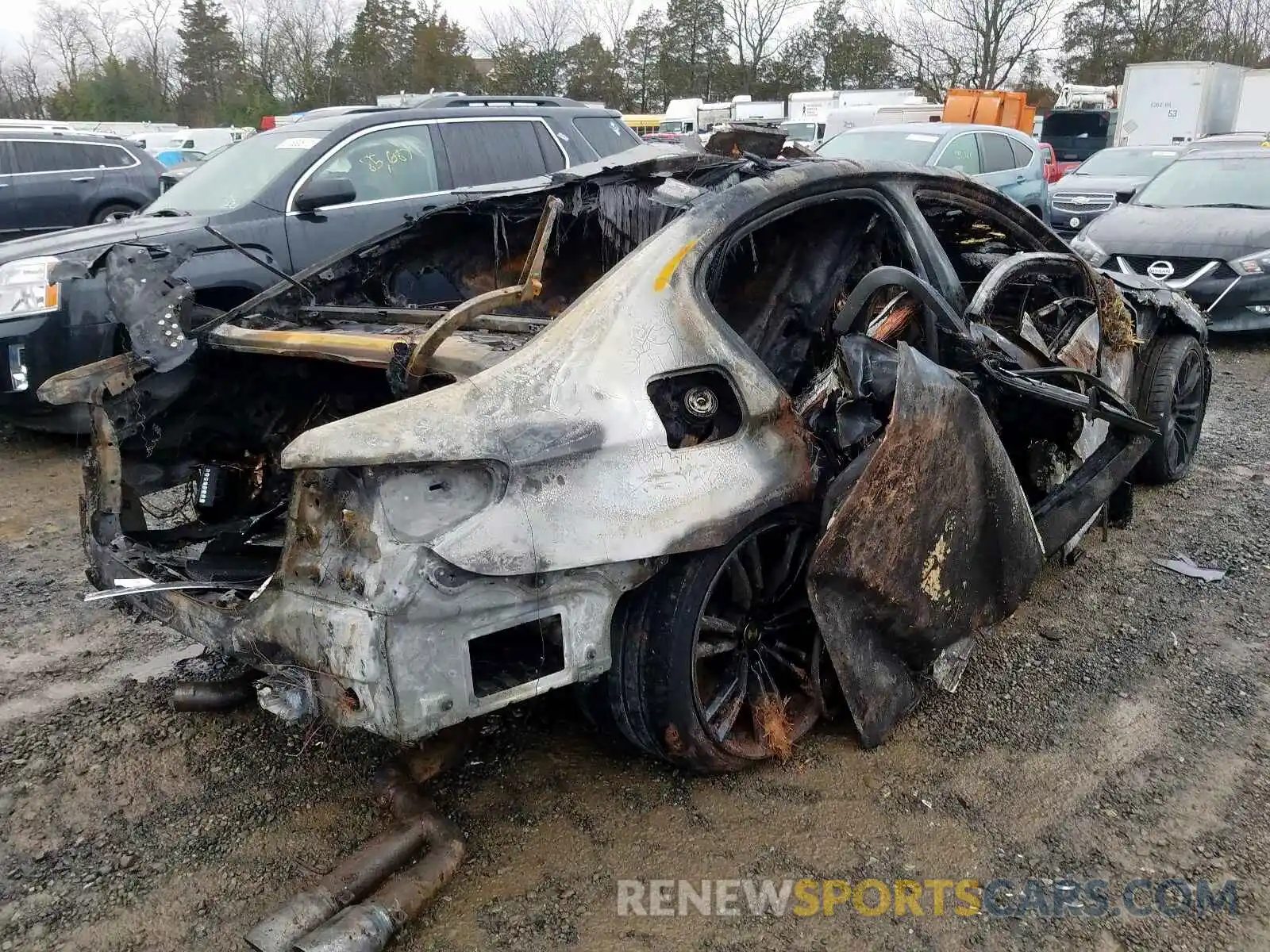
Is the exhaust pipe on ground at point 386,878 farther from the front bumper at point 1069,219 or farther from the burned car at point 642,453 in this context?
the front bumper at point 1069,219

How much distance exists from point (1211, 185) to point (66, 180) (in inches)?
509

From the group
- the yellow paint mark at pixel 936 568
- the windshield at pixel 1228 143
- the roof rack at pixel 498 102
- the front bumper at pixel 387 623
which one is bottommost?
the yellow paint mark at pixel 936 568

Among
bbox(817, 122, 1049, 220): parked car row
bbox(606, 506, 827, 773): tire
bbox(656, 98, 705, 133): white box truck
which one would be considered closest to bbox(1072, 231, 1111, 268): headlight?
bbox(817, 122, 1049, 220): parked car row

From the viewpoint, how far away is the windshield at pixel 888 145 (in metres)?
10.7

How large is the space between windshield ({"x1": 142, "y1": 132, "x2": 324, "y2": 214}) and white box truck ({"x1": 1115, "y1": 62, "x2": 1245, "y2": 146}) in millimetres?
22238

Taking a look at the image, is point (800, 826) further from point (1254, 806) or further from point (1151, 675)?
point (1151, 675)

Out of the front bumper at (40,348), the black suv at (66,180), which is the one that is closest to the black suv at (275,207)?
the front bumper at (40,348)

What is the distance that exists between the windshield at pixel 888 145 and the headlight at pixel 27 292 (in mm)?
7755

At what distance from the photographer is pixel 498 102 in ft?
24.5

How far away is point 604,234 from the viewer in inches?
149

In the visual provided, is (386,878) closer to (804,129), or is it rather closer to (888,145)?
(888,145)

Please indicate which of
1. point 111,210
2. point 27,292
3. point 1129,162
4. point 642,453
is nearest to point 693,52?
point 1129,162

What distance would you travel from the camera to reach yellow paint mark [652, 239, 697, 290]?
8.45ft

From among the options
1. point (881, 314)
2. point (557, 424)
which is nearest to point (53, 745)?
point (557, 424)
